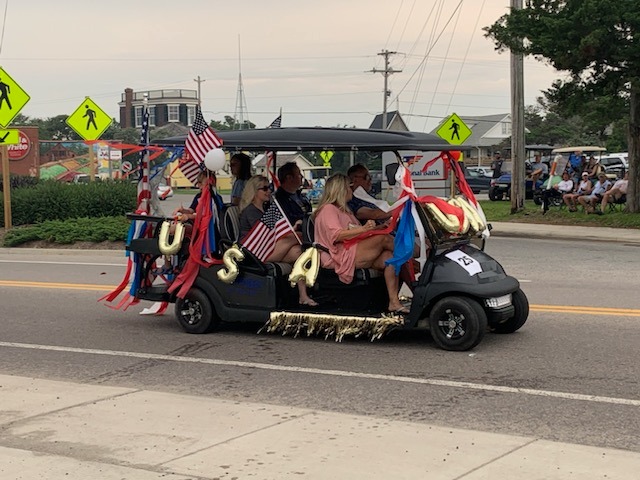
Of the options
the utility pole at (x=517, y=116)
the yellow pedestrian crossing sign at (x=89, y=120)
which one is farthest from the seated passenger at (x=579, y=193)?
the yellow pedestrian crossing sign at (x=89, y=120)

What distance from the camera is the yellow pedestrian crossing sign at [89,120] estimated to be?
2261 centimetres

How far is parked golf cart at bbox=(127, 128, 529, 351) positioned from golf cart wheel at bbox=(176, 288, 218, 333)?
1cm

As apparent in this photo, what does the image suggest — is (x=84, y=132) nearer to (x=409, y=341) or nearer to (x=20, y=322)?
(x=20, y=322)

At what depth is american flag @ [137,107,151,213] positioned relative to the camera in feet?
32.3

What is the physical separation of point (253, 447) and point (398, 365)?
102 inches

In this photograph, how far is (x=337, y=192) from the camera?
30.1 feet

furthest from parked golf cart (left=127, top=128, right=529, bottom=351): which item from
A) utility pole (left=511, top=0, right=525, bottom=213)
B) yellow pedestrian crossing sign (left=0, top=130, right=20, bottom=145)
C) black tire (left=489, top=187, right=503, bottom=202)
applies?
black tire (left=489, top=187, right=503, bottom=202)

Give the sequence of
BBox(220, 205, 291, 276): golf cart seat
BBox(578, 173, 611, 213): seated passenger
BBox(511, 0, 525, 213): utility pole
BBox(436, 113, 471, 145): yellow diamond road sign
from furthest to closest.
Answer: BBox(511, 0, 525, 213): utility pole < BBox(578, 173, 611, 213): seated passenger < BBox(436, 113, 471, 145): yellow diamond road sign < BBox(220, 205, 291, 276): golf cart seat

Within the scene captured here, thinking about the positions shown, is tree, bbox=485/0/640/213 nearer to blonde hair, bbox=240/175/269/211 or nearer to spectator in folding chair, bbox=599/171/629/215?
spectator in folding chair, bbox=599/171/629/215

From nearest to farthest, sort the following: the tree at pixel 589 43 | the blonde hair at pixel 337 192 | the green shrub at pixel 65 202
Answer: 1. the blonde hair at pixel 337 192
2. the tree at pixel 589 43
3. the green shrub at pixel 65 202

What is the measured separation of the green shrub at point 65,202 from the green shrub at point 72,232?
5.01 ft

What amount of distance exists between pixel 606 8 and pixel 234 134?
14960 mm

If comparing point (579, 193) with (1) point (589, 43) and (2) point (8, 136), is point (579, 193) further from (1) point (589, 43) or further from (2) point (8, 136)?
(2) point (8, 136)

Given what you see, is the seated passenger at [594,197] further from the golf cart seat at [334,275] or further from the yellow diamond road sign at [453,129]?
the golf cart seat at [334,275]
